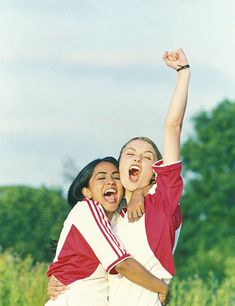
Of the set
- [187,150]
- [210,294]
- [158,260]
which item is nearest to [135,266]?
[158,260]

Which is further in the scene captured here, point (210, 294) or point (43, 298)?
point (210, 294)

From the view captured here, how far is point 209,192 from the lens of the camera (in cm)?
2953

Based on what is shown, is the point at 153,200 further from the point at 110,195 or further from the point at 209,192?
the point at 209,192

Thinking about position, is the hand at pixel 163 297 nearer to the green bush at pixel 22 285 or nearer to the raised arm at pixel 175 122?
the raised arm at pixel 175 122

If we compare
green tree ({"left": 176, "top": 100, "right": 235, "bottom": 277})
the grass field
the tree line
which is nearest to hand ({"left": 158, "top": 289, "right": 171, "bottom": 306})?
the grass field

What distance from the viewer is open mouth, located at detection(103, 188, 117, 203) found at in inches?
226

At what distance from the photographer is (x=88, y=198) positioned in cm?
583

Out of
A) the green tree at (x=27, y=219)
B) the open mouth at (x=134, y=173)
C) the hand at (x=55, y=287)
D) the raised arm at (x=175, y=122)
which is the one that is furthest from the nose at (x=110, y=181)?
the green tree at (x=27, y=219)

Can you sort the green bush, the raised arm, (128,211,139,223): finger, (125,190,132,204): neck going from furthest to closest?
the green bush < (125,190,132,204): neck < (128,211,139,223): finger < the raised arm

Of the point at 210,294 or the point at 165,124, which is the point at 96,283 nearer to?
the point at 165,124

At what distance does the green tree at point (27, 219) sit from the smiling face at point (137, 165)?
1434 cm

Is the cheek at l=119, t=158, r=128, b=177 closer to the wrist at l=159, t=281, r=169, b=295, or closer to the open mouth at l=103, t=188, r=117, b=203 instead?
the open mouth at l=103, t=188, r=117, b=203

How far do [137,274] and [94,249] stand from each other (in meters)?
0.24

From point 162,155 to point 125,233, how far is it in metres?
0.40
